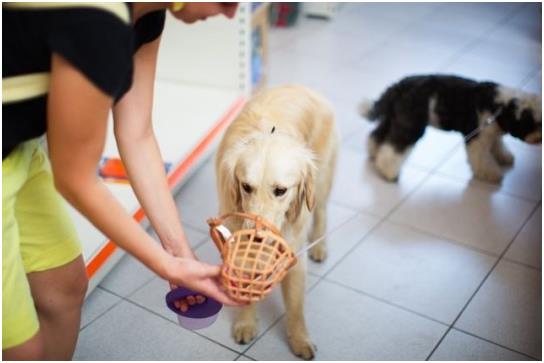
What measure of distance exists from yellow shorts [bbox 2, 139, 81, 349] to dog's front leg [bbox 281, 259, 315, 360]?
2.57 ft

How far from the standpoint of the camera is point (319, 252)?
2.46 m

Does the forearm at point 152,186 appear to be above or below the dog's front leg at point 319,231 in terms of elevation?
above

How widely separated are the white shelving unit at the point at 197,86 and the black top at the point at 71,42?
171cm

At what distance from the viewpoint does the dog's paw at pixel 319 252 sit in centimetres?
245

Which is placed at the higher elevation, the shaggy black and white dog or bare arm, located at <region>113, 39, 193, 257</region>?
bare arm, located at <region>113, 39, 193, 257</region>

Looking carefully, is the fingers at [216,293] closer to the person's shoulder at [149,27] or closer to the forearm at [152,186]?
the forearm at [152,186]

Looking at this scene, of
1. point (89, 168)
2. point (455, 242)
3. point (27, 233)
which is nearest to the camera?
point (89, 168)

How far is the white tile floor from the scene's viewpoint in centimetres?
208

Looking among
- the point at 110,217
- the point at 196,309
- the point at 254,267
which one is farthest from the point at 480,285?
the point at 110,217

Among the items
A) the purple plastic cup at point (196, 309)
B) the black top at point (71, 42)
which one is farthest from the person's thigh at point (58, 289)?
the black top at point (71, 42)

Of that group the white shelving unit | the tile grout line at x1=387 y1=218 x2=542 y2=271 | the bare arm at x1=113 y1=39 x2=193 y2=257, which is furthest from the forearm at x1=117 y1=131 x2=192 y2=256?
the tile grout line at x1=387 y1=218 x2=542 y2=271

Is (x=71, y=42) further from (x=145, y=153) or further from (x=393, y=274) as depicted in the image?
(x=393, y=274)

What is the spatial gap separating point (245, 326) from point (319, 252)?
0.48 metres

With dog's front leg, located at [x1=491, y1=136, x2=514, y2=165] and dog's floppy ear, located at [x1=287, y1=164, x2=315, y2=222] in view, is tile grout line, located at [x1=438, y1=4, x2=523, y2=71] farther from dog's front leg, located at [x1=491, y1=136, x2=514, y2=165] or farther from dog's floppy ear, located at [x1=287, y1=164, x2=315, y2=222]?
dog's floppy ear, located at [x1=287, y1=164, x2=315, y2=222]
